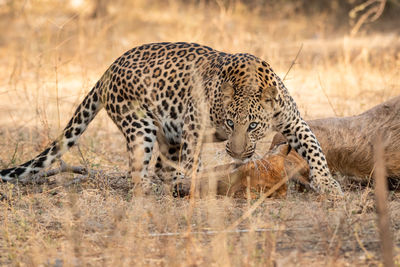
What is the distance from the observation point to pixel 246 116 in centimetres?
573

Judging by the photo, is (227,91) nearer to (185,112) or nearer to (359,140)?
A: (185,112)

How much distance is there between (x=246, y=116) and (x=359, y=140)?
1.32 meters

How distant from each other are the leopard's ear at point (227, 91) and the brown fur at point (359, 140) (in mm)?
822

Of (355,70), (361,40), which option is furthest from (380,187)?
(361,40)

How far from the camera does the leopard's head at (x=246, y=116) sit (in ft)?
18.6

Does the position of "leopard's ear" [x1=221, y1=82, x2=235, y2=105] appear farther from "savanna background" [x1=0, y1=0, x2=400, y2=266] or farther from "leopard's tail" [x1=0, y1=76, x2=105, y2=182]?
"leopard's tail" [x1=0, y1=76, x2=105, y2=182]

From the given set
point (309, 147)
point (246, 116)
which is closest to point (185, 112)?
point (246, 116)

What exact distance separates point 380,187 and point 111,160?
5.17 m

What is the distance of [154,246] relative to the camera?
4.51 metres

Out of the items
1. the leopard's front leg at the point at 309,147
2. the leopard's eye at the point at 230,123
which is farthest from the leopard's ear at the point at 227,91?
the leopard's front leg at the point at 309,147

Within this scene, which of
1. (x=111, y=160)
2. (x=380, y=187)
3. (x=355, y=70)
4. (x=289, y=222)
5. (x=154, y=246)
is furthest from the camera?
(x=355, y=70)

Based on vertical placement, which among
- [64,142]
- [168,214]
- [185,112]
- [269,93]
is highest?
[269,93]

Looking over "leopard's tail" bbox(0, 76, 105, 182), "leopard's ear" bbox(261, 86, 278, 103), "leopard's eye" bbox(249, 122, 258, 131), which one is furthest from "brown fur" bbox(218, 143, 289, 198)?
"leopard's tail" bbox(0, 76, 105, 182)

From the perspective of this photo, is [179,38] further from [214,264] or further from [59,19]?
[214,264]
